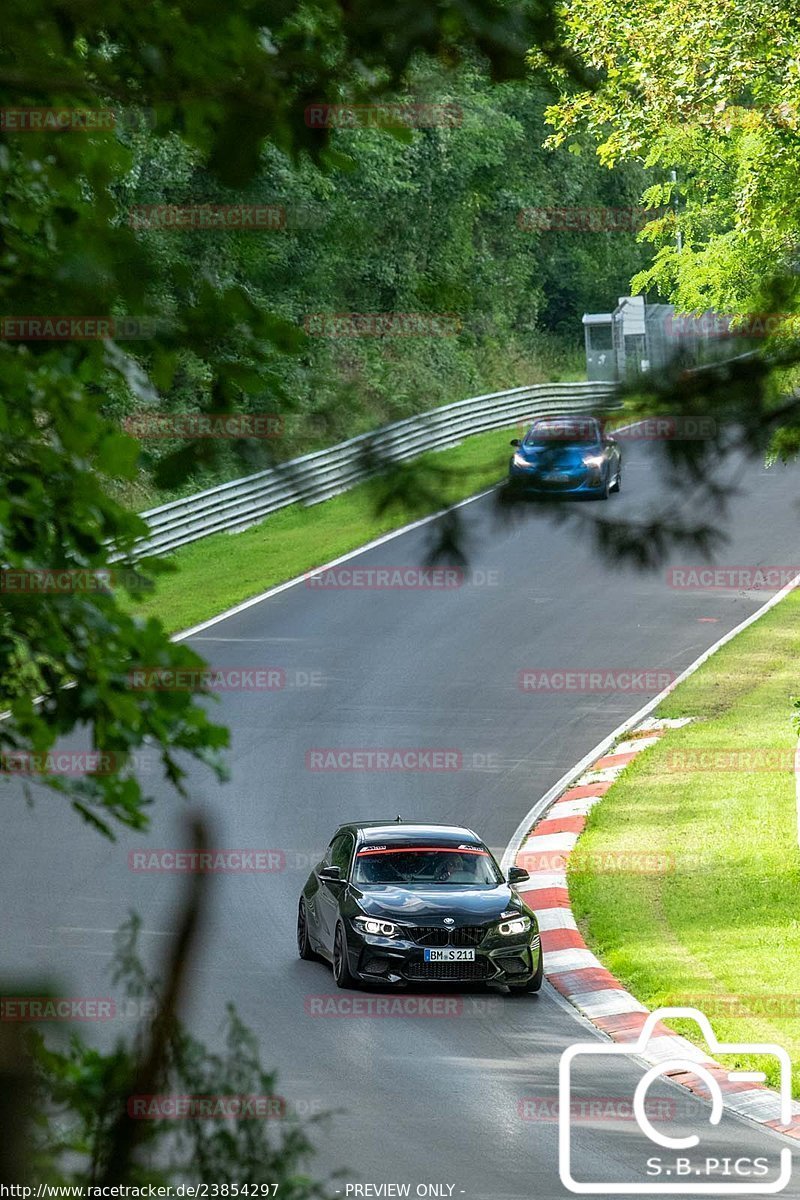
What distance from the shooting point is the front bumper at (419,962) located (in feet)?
48.3

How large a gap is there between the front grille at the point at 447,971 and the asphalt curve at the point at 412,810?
283 mm

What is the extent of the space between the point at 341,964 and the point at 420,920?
84 cm

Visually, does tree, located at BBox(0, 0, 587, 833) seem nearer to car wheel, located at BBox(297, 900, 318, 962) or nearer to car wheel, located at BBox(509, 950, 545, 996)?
car wheel, located at BBox(509, 950, 545, 996)

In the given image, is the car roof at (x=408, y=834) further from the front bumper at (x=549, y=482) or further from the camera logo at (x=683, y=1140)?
the front bumper at (x=549, y=482)

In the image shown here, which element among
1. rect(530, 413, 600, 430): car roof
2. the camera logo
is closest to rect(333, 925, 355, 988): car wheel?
the camera logo

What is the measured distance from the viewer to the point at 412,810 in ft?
70.0

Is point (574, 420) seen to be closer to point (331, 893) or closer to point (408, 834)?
point (331, 893)

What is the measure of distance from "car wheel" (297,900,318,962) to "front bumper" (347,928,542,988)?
4.13 ft

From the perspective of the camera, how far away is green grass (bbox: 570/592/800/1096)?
47.5ft

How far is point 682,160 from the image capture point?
87.1 feet

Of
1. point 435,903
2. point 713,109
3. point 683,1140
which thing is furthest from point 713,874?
point 713,109

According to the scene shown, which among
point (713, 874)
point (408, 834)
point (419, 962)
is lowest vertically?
point (713, 874)

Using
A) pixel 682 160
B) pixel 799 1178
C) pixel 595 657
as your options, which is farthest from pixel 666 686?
pixel 799 1178

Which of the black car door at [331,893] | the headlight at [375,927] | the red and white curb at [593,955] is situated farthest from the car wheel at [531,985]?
the black car door at [331,893]
